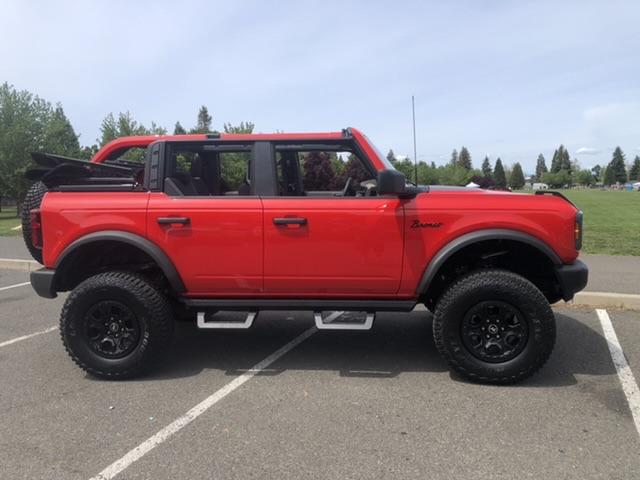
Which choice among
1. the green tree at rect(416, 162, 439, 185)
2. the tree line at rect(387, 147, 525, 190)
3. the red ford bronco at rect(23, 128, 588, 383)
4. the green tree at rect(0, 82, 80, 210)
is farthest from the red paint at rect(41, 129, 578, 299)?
the green tree at rect(0, 82, 80, 210)

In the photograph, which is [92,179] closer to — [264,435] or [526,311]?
[264,435]

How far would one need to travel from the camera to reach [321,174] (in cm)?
481

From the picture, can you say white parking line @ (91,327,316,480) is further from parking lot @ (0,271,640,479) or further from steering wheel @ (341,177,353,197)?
steering wheel @ (341,177,353,197)

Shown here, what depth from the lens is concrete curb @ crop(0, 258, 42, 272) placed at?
9805 mm

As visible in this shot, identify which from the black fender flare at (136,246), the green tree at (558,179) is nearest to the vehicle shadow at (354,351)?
the black fender flare at (136,246)

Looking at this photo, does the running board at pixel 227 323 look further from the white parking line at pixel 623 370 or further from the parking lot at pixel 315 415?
the white parking line at pixel 623 370

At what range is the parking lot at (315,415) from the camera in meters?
2.89

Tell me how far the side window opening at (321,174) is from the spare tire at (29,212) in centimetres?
220

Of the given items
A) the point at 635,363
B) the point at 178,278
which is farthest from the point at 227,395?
the point at 635,363

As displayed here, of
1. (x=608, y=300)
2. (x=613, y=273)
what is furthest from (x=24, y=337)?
(x=613, y=273)

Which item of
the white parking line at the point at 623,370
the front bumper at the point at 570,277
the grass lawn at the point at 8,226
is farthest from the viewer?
the grass lawn at the point at 8,226

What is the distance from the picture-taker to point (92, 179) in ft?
15.4

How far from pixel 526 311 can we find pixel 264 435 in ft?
6.91

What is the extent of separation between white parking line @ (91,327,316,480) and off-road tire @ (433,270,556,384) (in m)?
1.52
